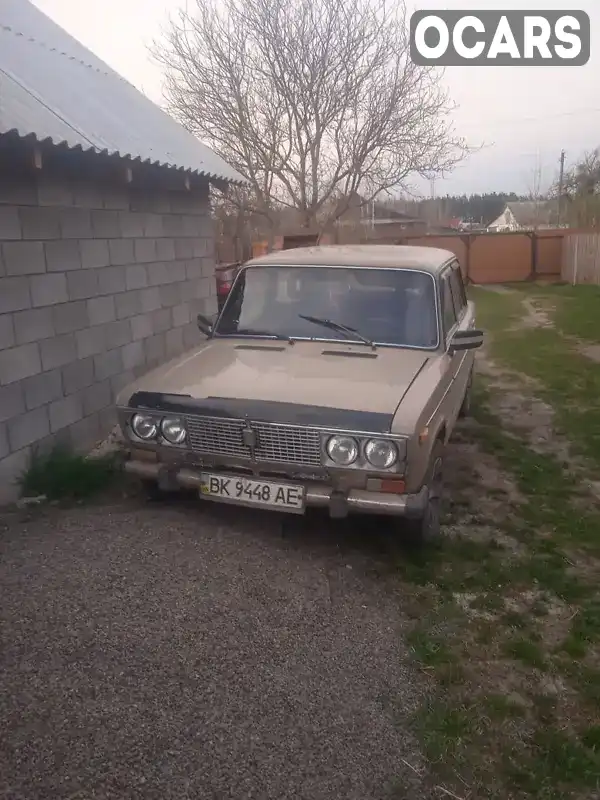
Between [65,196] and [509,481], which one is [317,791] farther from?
[65,196]

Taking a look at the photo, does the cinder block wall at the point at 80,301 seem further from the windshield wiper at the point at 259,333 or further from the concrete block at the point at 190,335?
the windshield wiper at the point at 259,333

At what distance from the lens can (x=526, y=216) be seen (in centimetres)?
6481

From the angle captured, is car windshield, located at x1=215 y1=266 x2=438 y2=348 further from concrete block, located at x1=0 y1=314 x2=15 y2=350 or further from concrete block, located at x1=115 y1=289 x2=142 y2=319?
concrete block, located at x1=115 y1=289 x2=142 y2=319

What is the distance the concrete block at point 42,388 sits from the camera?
520 cm

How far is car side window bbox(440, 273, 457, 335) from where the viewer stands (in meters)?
4.98

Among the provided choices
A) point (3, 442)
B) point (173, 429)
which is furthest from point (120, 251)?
point (173, 429)

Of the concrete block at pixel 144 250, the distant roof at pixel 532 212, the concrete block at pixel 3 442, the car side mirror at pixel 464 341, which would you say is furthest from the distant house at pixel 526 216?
the concrete block at pixel 3 442

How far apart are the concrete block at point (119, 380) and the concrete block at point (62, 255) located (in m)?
1.20

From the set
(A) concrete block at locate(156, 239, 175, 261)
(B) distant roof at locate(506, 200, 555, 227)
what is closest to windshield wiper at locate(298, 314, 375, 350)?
(A) concrete block at locate(156, 239, 175, 261)

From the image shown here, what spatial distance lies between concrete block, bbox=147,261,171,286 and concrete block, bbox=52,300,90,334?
142 cm

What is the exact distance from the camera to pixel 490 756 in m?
2.61

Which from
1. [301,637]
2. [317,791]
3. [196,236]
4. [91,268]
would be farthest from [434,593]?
[196,236]

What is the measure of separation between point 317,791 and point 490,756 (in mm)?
698

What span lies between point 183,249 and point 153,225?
2.76ft
